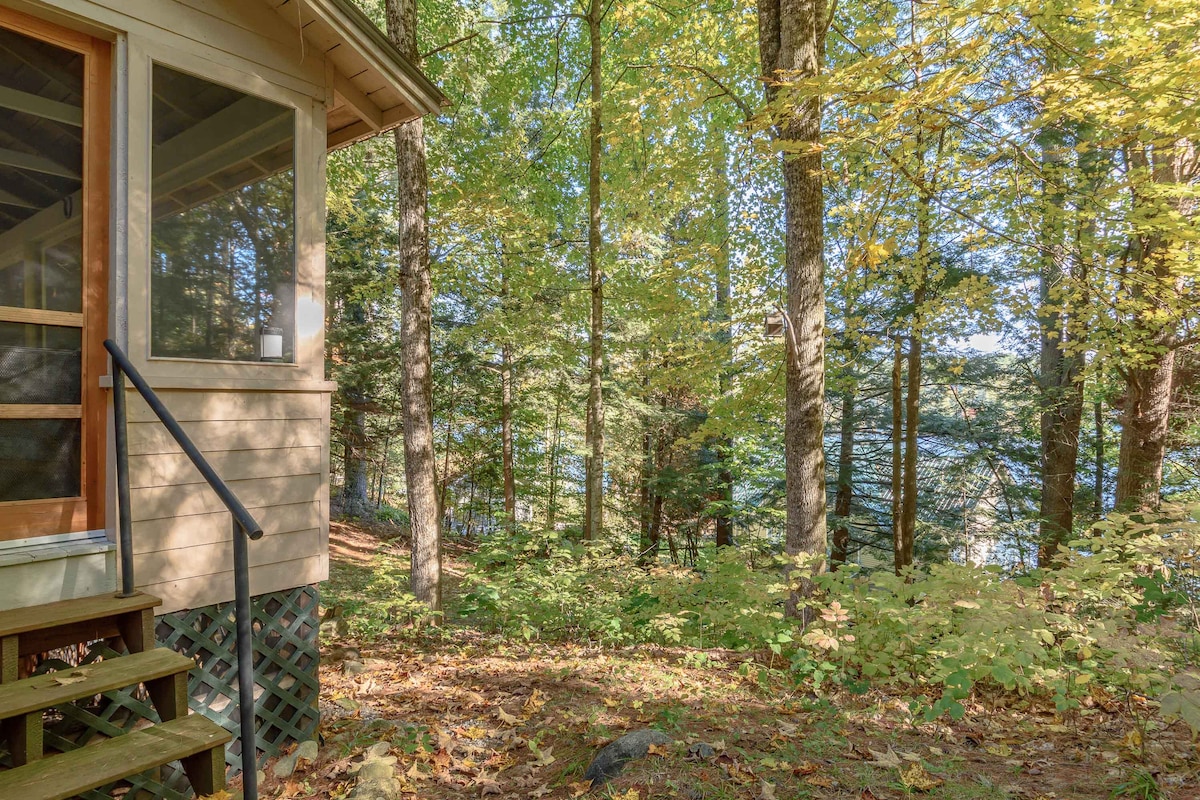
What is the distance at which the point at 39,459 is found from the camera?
8.56ft

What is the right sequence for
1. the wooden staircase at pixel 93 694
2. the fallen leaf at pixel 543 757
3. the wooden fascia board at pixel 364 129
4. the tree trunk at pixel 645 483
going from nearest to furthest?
the wooden staircase at pixel 93 694 < the fallen leaf at pixel 543 757 < the wooden fascia board at pixel 364 129 < the tree trunk at pixel 645 483

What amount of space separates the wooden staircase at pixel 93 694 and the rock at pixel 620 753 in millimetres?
1577

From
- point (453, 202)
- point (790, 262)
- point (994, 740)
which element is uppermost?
point (453, 202)

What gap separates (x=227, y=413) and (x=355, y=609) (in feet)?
13.0

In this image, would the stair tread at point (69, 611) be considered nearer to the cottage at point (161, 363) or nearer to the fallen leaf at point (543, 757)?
the cottage at point (161, 363)

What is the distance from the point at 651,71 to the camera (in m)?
7.41

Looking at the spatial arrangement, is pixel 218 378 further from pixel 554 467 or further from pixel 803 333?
pixel 554 467

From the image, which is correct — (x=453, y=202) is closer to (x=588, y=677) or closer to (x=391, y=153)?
(x=391, y=153)

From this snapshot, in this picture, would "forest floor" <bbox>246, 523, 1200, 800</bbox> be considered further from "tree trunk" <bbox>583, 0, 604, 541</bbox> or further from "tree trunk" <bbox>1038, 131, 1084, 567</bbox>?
"tree trunk" <bbox>1038, 131, 1084, 567</bbox>

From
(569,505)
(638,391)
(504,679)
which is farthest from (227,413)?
(569,505)

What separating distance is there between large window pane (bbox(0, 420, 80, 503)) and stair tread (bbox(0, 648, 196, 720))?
852mm

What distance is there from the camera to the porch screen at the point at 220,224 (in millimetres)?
2893

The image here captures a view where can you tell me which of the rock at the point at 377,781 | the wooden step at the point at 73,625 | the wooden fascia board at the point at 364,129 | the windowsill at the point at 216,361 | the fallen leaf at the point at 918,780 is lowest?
the rock at the point at 377,781

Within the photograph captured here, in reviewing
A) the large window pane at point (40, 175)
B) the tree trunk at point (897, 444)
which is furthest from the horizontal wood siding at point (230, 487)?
the tree trunk at point (897, 444)
